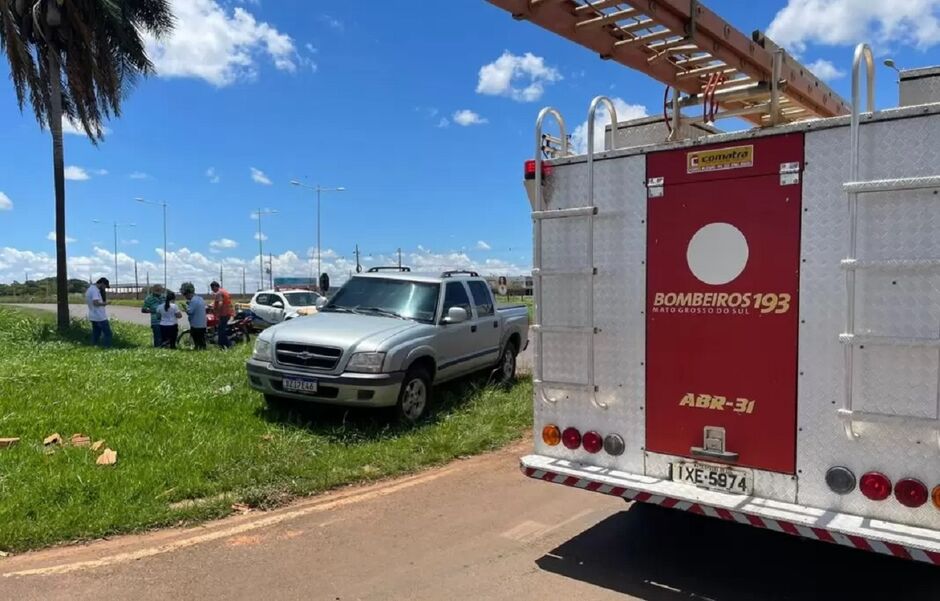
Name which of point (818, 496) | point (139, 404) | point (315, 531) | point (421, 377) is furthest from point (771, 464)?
point (139, 404)

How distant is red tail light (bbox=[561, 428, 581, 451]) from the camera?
450cm

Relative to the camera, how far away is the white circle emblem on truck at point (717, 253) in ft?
12.7

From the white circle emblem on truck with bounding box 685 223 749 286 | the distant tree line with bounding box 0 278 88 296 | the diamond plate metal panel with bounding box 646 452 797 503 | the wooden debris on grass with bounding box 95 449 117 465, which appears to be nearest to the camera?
the diamond plate metal panel with bounding box 646 452 797 503

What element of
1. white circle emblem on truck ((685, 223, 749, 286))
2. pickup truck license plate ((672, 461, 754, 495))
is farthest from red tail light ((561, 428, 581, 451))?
white circle emblem on truck ((685, 223, 749, 286))

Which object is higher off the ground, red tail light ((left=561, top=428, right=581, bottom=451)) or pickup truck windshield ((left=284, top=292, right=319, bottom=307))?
pickup truck windshield ((left=284, top=292, right=319, bottom=307))

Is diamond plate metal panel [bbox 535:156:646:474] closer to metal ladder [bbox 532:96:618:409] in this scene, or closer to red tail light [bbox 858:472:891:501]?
metal ladder [bbox 532:96:618:409]

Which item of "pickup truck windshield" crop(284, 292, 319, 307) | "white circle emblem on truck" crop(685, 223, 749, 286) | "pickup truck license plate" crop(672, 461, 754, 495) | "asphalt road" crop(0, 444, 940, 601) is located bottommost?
"asphalt road" crop(0, 444, 940, 601)

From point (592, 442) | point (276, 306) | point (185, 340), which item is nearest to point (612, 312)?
point (592, 442)

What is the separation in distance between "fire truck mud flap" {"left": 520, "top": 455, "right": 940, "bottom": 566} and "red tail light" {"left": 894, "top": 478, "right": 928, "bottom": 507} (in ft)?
0.40

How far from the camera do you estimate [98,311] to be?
15305 millimetres

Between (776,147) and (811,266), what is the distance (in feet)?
2.21

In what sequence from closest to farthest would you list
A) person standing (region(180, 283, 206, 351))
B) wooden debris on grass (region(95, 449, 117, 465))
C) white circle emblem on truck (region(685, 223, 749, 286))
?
white circle emblem on truck (region(685, 223, 749, 286)) < wooden debris on grass (region(95, 449, 117, 465)) < person standing (region(180, 283, 206, 351))

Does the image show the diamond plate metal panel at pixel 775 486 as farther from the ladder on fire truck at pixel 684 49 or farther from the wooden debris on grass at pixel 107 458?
the wooden debris on grass at pixel 107 458

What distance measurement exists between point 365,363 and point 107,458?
2547mm
